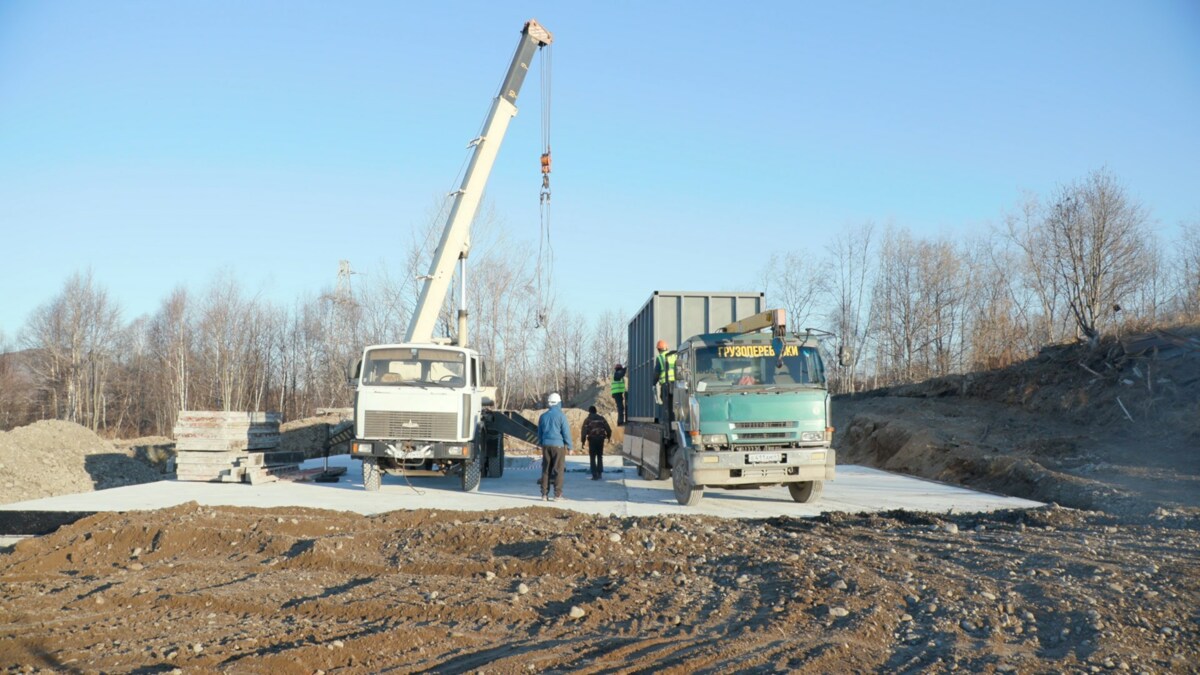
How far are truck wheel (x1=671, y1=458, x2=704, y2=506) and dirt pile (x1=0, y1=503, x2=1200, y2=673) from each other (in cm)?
189

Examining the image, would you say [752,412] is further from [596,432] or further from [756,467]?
[596,432]

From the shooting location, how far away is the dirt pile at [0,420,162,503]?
712 inches

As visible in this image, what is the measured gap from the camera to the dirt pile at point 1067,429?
14156 mm

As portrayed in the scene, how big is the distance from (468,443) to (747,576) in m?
7.80

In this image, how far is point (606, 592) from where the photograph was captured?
666 cm

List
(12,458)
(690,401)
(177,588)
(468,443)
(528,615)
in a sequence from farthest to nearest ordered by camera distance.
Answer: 1. (12,458)
2. (468,443)
3. (690,401)
4. (177,588)
5. (528,615)

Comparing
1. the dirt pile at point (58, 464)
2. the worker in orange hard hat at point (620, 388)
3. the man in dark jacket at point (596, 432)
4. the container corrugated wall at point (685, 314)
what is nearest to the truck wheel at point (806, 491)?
the container corrugated wall at point (685, 314)

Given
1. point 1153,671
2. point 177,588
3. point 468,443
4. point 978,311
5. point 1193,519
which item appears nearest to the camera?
point 1153,671

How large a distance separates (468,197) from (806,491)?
9.68 m

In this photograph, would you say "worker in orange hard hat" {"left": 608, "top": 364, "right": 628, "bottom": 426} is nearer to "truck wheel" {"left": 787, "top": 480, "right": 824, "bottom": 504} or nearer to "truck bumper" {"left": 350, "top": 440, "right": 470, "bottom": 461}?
"truck bumper" {"left": 350, "top": 440, "right": 470, "bottom": 461}

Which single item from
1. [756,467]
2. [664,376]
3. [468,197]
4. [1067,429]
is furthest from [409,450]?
[1067,429]

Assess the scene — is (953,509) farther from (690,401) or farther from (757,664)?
(757,664)

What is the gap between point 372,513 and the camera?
11969mm

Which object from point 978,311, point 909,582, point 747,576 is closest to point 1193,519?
point 909,582
